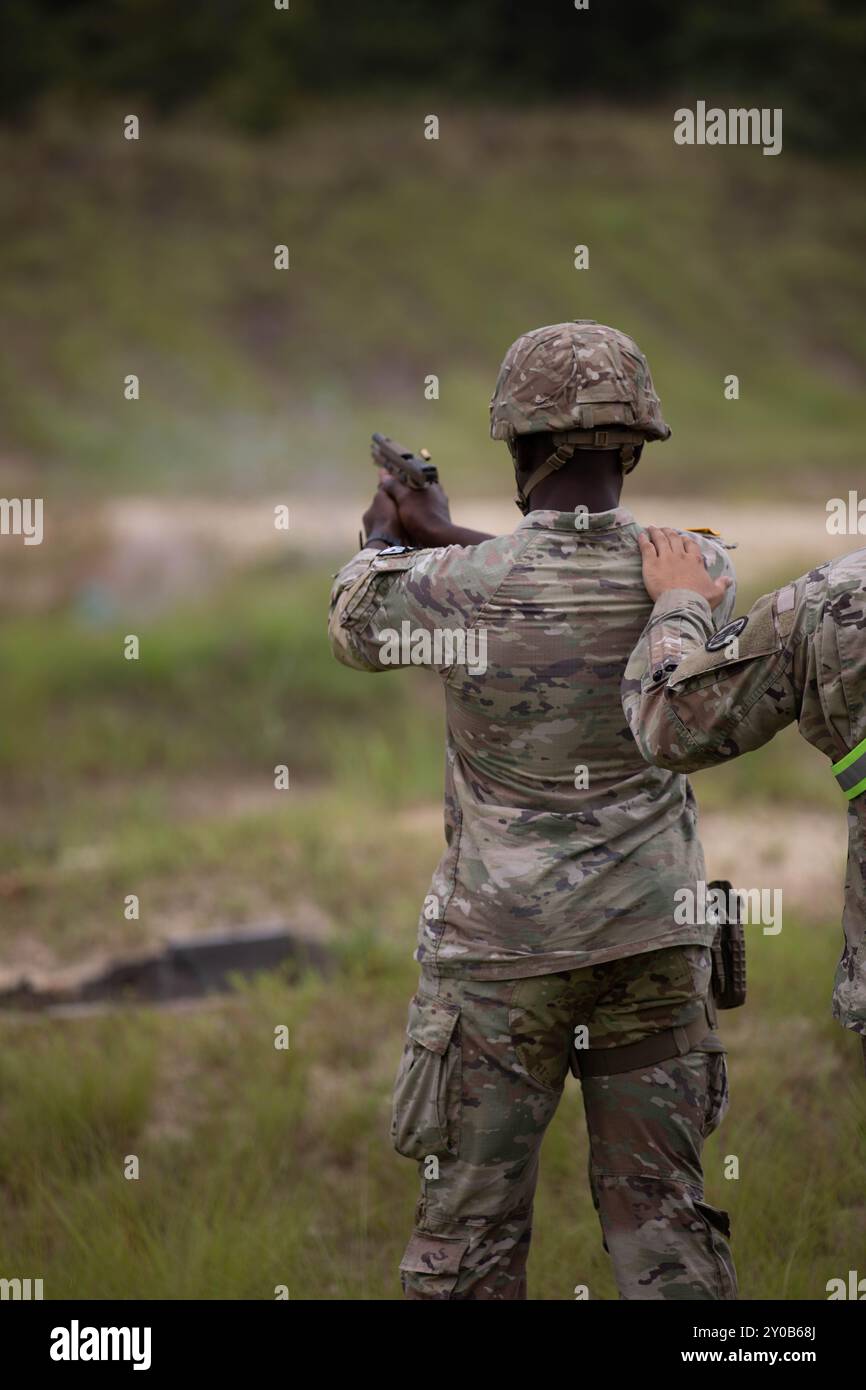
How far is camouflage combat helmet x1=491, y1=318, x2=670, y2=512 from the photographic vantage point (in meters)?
2.18

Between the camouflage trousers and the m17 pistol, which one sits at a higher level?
the m17 pistol

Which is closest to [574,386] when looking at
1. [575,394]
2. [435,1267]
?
[575,394]

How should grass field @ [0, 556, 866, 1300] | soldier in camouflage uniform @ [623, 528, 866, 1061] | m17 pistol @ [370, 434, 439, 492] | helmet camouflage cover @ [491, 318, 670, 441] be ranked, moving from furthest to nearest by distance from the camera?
grass field @ [0, 556, 866, 1300]
m17 pistol @ [370, 434, 439, 492]
helmet camouflage cover @ [491, 318, 670, 441]
soldier in camouflage uniform @ [623, 528, 866, 1061]

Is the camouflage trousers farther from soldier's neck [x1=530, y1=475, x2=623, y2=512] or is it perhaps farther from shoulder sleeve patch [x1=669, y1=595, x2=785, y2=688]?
soldier's neck [x1=530, y1=475, x2=623, y2=512]

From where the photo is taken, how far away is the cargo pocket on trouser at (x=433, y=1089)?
220cm

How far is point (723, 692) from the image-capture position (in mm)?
1979

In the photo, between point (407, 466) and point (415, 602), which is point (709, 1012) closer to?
point (415, 602)

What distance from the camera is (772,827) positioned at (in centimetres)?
614

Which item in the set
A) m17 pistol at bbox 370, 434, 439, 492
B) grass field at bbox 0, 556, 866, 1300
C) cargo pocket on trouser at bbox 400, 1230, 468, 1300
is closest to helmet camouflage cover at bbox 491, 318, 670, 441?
m17 pistol at bbox 370, 434, 439, 492

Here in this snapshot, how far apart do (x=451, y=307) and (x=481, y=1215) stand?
16477mm

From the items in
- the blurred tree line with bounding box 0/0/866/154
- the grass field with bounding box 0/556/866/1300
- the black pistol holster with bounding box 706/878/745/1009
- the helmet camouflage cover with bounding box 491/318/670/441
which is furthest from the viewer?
the blurred tree line with bounding box 0/0/866/154

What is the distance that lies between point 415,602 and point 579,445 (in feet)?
1.06

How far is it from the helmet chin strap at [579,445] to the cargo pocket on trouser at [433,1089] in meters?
0.77
